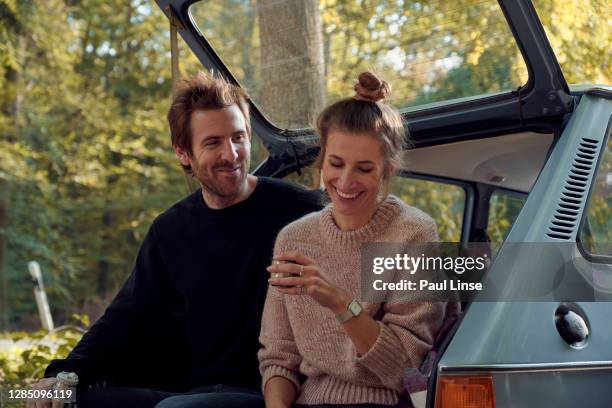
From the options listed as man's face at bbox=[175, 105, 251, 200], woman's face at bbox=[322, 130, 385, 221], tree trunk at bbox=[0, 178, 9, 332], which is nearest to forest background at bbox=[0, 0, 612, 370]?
tree trunk at bbox=[0, 178, 9, 332]

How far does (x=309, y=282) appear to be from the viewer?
2.77m

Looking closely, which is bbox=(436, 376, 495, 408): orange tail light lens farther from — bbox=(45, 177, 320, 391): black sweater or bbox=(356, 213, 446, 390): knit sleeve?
bbox=(45, 177, 320, 391): black sweater

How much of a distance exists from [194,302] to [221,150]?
552 millimetres

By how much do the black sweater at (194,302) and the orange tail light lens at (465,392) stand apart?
1.14 meters

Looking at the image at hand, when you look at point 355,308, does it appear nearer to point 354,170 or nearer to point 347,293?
point 347,293

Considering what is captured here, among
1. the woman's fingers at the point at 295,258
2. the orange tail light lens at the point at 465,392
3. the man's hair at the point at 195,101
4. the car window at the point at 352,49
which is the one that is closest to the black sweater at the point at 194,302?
the man's hair at the point at 195,101

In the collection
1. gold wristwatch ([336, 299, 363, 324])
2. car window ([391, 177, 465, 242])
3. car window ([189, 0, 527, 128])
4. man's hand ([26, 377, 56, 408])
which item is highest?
car window ([189, 0, 527, 128])

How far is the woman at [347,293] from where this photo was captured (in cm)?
284

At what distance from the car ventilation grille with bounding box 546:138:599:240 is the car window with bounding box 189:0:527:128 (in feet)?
1.22

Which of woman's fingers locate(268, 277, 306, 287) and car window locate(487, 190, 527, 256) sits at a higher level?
woman's fingers locate(268, 277, 306, 287)

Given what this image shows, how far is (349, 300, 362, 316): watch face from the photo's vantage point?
9.22 ft

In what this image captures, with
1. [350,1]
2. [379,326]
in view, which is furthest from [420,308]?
[350,1]

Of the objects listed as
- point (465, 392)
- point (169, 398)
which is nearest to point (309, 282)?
point (465, 392)
